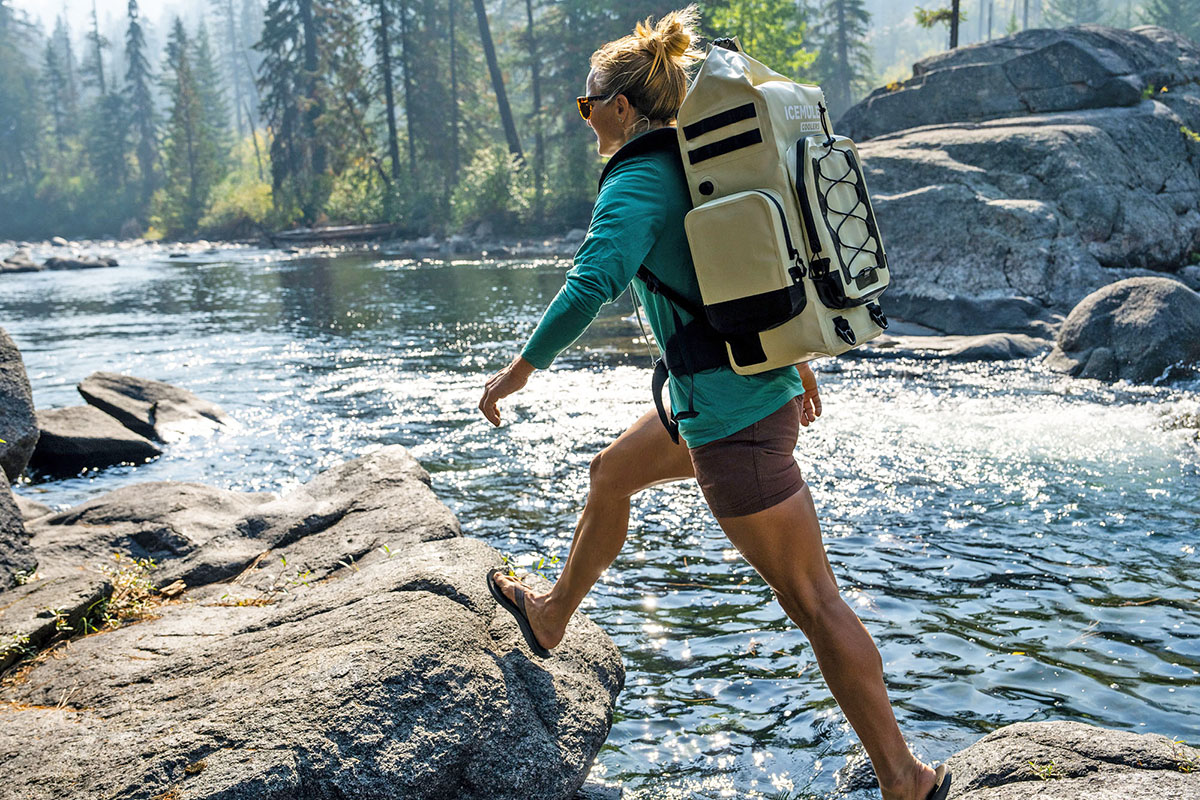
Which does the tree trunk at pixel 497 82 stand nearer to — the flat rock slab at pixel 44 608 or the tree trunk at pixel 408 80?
the tree trunk at pixel 408 80

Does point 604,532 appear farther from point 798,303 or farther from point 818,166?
point 818,166

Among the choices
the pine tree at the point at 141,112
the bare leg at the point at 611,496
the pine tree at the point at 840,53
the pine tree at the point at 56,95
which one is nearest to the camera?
the bare leg at the point at 611,496

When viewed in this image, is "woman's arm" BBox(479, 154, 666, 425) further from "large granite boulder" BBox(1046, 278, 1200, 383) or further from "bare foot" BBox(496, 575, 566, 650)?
"large granite boulder" BBox(1046, 278, 1200, 383)

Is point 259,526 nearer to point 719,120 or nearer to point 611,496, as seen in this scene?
point 611,496

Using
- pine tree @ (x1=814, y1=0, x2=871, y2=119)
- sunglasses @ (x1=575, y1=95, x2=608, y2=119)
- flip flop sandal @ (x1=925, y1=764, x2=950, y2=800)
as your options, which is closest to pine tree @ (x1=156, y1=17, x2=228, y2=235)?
pine tree @ (x1=814, y1=0, x2=871, y2=119)

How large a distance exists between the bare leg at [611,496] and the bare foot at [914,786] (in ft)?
3.97

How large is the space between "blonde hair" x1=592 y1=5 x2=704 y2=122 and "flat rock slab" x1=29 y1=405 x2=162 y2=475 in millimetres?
8445

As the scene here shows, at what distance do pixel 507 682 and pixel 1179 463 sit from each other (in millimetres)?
6576

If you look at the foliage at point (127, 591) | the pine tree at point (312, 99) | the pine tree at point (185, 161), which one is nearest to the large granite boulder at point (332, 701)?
the foliage at point (127, 591)

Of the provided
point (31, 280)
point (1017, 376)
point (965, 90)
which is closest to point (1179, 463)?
point (1017, 376)

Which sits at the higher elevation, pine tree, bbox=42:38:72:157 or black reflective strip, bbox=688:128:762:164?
pine tree, bbox=42:38:72:157

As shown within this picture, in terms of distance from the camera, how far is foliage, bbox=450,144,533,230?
4362cm

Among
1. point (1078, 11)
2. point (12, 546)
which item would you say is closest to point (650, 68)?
point (12, 546)

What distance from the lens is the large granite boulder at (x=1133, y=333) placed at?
1079cm
